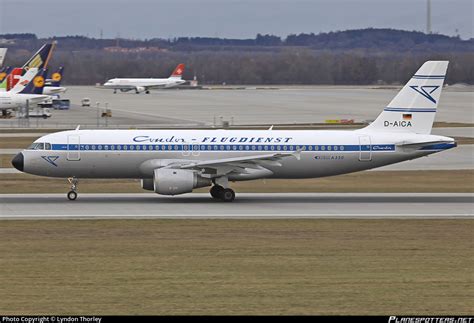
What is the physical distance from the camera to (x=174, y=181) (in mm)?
Result: 41312

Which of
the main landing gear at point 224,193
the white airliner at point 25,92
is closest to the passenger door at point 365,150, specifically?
the main landing gear at point 224,193

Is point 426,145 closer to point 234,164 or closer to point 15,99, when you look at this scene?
point 234,164

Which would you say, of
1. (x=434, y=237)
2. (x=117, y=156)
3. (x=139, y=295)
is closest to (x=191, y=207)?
(x=117, y=156)

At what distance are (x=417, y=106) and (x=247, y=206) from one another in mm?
9346

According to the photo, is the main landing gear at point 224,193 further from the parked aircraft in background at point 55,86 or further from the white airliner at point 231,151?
the parked aircraft in background at point 55,86

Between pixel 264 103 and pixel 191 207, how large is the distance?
106815 millimetres

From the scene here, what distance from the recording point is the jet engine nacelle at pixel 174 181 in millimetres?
41250

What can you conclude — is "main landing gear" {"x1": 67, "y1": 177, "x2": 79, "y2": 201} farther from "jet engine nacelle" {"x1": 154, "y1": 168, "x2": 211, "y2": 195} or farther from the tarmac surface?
the tarmac surface

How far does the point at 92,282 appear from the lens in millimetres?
25203

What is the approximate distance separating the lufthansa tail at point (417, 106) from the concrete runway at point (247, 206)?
318cm

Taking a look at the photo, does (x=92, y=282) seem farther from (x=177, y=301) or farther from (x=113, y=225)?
(x=113, y=225)

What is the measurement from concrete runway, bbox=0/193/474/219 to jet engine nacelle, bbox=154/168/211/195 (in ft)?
2.16

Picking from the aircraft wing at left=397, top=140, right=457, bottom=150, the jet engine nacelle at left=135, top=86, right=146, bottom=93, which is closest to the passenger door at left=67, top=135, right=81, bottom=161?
the aircraft wing at left=397, top=140, right=457, bottom=150

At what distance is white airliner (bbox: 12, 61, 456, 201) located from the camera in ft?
139
